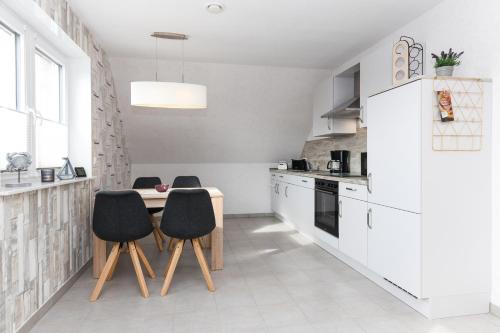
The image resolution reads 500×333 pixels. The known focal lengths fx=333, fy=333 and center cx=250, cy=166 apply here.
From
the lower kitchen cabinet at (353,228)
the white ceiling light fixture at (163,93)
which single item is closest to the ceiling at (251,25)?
the white ceiling light fixture at (163,93)

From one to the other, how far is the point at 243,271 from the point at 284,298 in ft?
2.39

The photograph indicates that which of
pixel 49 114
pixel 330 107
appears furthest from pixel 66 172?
pixel 330 107

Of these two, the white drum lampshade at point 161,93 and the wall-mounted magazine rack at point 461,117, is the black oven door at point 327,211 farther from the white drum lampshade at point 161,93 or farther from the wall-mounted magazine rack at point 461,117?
the white drum lampshade at point 161,93

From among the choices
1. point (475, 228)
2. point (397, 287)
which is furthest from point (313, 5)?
point (397, 287)

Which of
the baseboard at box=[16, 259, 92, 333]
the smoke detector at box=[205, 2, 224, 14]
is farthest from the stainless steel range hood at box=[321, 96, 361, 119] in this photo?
the baseboard at box=[16, 259, 92, 333]

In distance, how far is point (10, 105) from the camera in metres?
2.47

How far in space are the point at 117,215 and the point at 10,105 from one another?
113 cm

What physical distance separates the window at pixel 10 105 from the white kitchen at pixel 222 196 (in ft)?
0.05

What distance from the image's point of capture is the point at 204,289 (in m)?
2.89

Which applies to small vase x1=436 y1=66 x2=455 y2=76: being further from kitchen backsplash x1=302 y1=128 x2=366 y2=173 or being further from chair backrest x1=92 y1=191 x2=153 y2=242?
chair backrest x1=92 y1=191 x2=153 y2=242

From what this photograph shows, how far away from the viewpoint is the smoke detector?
9.62 ft

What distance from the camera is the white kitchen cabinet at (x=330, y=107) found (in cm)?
456

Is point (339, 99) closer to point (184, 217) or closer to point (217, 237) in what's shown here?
point (217, 237)

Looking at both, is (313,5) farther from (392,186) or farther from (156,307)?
(156,307)
